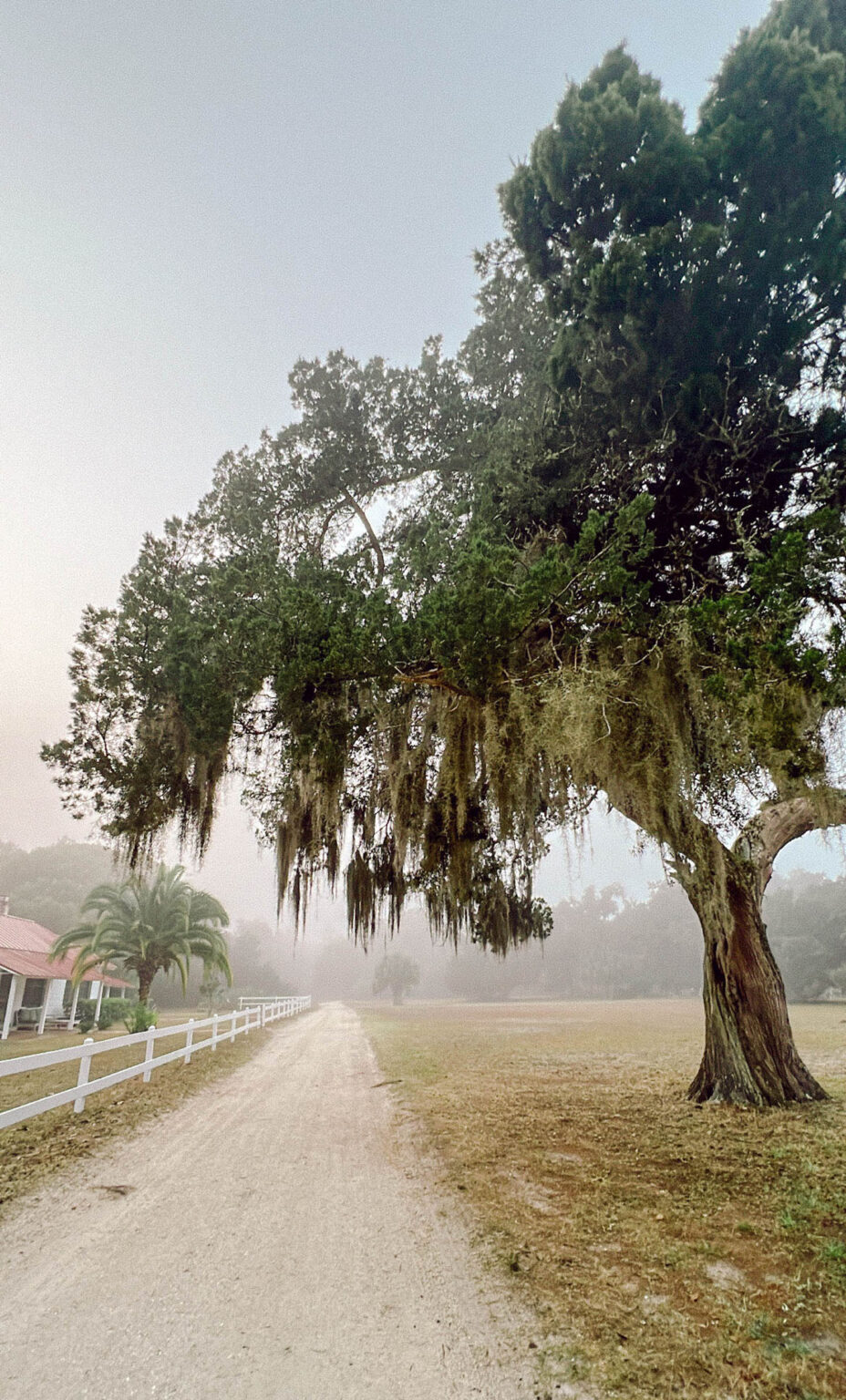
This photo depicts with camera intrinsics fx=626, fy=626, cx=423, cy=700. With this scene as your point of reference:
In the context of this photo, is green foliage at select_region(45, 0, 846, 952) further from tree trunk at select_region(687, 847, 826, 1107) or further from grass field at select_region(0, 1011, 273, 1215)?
grass field at select_region(0, 1011, 273, 1215)

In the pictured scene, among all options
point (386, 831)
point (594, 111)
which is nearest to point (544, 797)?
point (386, 831)

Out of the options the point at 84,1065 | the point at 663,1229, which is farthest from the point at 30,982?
the point at 663,1229

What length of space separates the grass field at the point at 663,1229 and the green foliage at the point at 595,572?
2.39 meters

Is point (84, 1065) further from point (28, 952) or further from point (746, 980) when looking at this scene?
point (28, 952)

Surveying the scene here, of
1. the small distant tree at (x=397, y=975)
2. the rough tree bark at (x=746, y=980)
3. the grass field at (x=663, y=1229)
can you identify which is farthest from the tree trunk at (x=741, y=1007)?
the small distant tree at (x=397, y=975)

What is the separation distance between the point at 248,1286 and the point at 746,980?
6192mm

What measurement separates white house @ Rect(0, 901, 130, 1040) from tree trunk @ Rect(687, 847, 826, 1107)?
21498 mm

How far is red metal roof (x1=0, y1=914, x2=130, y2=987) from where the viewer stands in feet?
73.8

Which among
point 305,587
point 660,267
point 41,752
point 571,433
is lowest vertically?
point 41,752

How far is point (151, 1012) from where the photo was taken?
51.4ft

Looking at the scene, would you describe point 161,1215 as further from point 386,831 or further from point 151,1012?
point 151,1012

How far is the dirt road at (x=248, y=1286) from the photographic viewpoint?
2.20 metres

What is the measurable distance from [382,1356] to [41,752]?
5.78 m

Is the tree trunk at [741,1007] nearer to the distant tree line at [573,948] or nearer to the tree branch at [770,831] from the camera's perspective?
the tree branch at [770,831]
